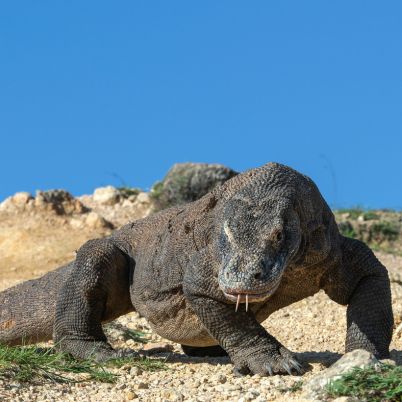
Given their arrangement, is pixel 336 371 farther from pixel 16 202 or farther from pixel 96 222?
pixel 16 202

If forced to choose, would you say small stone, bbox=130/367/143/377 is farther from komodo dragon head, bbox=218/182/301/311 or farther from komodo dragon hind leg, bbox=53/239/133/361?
komodo dragon head, bbox=218/182/301/311

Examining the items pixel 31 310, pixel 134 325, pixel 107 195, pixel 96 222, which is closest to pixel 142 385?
pixel 31 310

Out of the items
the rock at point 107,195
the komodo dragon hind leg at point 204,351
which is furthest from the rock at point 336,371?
the rock at point 107,195

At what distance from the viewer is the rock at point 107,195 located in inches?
810

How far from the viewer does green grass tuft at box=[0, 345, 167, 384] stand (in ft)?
24.3

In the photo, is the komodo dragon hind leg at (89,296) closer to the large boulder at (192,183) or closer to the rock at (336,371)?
the rock at (336,371)

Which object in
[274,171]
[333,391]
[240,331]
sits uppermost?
[274,171]

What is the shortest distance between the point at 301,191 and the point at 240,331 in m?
1.21

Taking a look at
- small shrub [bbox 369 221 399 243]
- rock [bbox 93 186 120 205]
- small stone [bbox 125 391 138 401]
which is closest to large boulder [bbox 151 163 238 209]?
rock [bbox 93 186 120 205]

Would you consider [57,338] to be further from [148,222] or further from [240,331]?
[240,331]

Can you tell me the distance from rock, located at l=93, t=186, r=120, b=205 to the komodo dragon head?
13461 millimetres

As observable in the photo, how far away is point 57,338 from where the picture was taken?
9.09 meters

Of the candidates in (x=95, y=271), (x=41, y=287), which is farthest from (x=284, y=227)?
(x=41, y=287)

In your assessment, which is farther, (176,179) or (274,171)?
(176,179)
